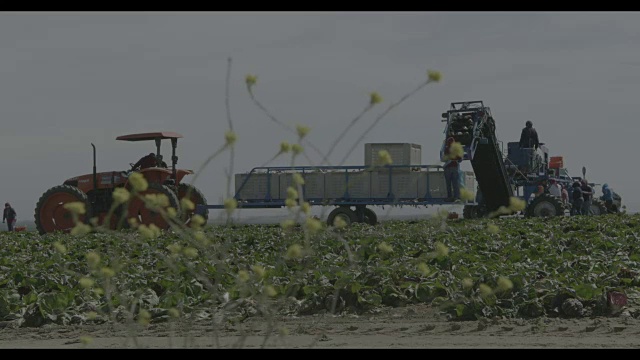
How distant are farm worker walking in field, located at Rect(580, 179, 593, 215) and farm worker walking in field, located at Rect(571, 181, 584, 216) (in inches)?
11.5

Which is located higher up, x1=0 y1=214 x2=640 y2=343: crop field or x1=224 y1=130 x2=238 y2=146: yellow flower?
x1=224 y1=130 x2=238 y2=146: yellow flower

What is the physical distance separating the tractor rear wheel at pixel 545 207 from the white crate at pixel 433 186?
12.1ft

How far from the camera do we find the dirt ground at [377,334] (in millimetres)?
6297

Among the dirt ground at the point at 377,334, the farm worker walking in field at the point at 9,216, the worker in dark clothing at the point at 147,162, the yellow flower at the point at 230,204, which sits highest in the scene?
the worker in dark clothing at the point at 147,162

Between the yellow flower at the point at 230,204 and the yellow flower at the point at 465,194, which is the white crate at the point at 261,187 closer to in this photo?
the yellow flower at the point at 465,194

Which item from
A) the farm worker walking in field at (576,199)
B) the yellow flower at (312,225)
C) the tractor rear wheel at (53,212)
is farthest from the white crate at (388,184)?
the yellow flower at (312,225)

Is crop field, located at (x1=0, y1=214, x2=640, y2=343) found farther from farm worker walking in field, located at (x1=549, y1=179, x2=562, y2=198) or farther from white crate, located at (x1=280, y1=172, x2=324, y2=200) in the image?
farm worker walking in field, located at (x1=549, y1=179, x2=562, y2=198)

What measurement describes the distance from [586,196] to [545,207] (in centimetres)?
447

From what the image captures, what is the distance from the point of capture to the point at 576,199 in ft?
91.1

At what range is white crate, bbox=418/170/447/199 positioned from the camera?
73.2 ft

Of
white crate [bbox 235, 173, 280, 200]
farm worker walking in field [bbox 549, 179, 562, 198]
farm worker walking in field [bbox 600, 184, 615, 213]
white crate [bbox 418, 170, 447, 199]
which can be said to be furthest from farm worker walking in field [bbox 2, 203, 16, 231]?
farm worker walking in field [bbox 600, 184, 615, 213]

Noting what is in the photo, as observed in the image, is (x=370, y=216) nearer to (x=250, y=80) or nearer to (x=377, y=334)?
(x=377, y=334)

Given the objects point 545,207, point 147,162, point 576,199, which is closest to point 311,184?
point 147,162

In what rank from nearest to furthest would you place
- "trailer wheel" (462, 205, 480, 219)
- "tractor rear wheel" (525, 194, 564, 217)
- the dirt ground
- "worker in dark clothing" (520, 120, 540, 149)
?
the dirt ground
"tractor rear wheel" (525, 194, 564, 217)
"trailer wheel" (462, 205, 480, 219)
"worker in dark clothing" (520, 120, 540, 149)
